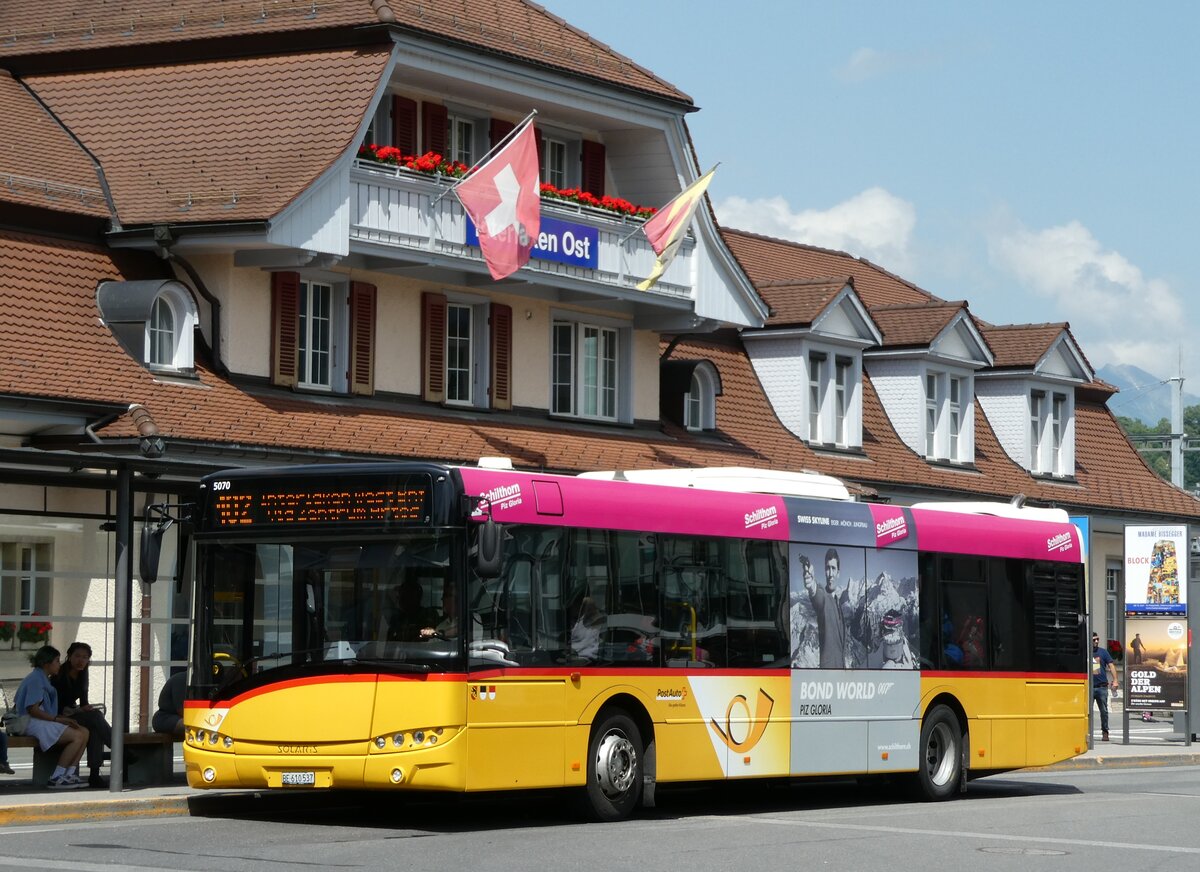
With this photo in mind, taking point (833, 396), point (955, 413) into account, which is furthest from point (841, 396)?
point (955, 413)

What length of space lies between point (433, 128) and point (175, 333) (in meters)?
5.65

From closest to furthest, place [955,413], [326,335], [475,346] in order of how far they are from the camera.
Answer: [326,335]
[475,346]
[955,413]

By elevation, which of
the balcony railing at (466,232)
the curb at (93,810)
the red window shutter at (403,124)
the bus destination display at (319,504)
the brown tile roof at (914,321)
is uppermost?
the red window shutter at (403,124)

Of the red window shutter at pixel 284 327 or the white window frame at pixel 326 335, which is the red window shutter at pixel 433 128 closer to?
the white window frame at pixel 326 335

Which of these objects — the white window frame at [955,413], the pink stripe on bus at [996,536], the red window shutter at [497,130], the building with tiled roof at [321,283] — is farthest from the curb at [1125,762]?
the red window shutter at [497,130]

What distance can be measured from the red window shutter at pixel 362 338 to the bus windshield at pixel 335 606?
11.3 m

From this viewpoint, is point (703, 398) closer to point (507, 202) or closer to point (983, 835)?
point (507, 202)

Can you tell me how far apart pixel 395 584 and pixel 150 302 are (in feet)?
32.1

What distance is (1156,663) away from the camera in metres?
35.6

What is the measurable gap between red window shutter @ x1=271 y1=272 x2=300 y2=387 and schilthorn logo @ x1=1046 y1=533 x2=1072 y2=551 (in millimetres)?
9754

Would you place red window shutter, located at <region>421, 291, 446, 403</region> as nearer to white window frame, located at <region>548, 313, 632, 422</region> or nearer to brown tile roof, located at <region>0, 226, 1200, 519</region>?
brown tile roof, located at <region>0, 226, 1200, 519</region>

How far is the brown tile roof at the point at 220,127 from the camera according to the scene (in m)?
27.0

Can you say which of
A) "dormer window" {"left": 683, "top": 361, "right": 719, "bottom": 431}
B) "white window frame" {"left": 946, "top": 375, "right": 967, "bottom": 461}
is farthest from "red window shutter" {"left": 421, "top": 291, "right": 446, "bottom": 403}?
"white window frame" {"left": 946, "top": 375, "right": 967, "bottom": 461}

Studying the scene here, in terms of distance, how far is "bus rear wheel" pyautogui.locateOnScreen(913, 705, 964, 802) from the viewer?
73.1ft
